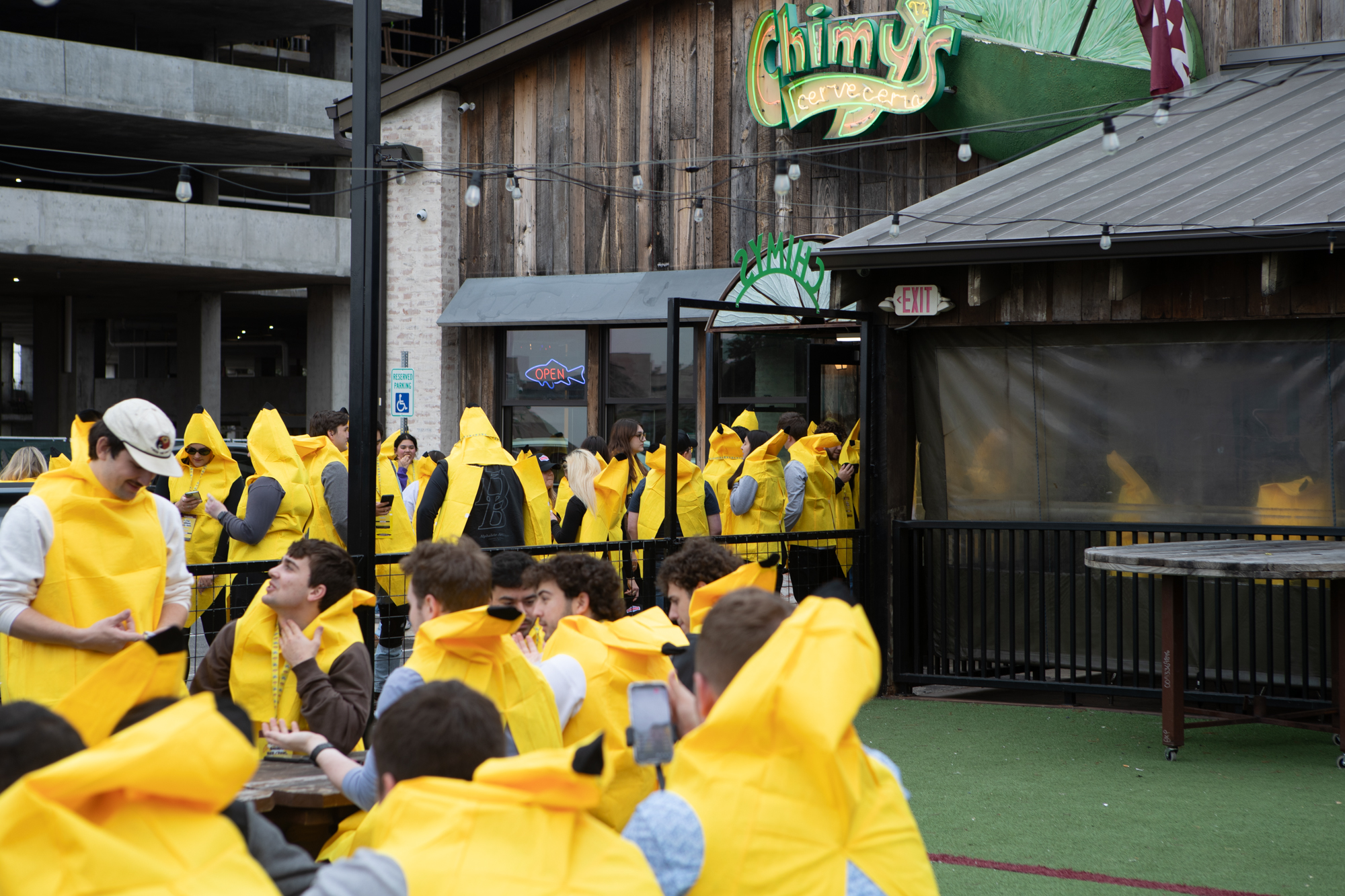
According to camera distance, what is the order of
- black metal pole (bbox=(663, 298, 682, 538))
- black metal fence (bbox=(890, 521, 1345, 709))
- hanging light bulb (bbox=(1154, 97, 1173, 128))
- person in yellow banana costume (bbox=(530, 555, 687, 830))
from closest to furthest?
person in yellow banana costume (bbox=(530, 555, 687, 830))
black metal pole (bbox=(663, 298, 682, 538))
black metal fence (bbox=(890, 521, 1345, 709))
hanging light bulb (bbox=(1154, 97, 1173, 128))

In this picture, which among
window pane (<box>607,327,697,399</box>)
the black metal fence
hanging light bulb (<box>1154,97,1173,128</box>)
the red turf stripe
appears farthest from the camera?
window pane (<box>607,327,697,399</box>)

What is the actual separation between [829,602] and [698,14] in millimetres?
13528

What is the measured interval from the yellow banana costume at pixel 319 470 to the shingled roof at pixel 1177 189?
3481 mm

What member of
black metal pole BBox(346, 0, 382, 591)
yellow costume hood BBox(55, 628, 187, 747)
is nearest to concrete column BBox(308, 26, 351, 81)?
black metal pole BBox(346, 0, 382, 591)

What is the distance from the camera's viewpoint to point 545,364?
1658 cm

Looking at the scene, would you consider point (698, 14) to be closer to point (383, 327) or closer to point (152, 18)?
point (383, 327)

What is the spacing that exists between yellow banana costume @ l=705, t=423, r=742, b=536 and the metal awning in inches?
177

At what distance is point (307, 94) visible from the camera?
2492cm

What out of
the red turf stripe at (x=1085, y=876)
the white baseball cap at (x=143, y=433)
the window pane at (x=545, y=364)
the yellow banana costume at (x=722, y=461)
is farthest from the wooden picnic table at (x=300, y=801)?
the window pane at (x=545, y=364)

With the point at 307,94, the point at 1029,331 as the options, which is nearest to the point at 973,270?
the point at 1029,331

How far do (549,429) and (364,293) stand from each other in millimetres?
10465

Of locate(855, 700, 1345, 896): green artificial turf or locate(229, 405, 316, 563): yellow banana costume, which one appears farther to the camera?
locate(229, 405, 316, 563): yellow banana costume

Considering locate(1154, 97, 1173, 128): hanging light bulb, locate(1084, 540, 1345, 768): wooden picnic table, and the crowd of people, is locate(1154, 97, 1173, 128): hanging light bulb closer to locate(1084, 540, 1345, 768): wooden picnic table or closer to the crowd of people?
locate(1084, 540, 1345, 768): wooden picnic table

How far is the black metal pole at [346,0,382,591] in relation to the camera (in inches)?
243
